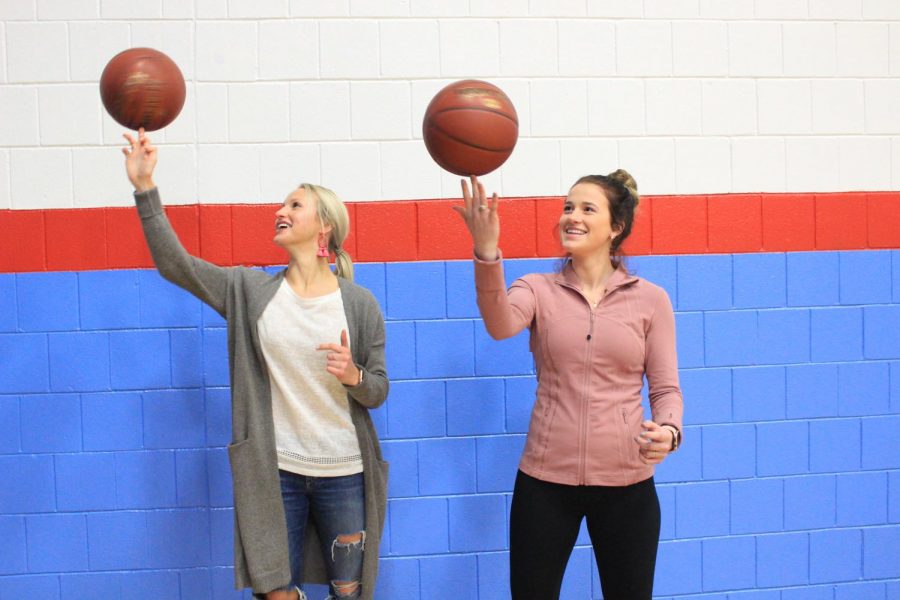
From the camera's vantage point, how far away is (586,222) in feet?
7.61

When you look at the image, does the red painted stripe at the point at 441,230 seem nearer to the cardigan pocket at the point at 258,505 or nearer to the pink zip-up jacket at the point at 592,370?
the pink zip-up jacket at the point at 592,370

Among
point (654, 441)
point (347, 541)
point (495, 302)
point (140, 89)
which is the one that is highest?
point (140, 89)

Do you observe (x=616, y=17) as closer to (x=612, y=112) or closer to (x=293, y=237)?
(x=612, y=112)

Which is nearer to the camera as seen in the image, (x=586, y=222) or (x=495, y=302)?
(x=495, y=302)

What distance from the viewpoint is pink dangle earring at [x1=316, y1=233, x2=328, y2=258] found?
8.10ft

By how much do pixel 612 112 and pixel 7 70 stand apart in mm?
2039

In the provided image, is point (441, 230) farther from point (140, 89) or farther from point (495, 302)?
point (140, 89)

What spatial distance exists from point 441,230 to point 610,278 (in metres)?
0.74

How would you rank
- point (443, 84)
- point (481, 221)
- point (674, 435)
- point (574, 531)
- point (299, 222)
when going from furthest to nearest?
point (443, 84)
point (299, 222)
point (574, 531)
point (674, 435)
point (481, 221)

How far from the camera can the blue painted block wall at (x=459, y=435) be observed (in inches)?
111

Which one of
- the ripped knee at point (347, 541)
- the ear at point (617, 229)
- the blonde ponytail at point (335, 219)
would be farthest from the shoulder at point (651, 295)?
the ripped knee at point (347, 541)

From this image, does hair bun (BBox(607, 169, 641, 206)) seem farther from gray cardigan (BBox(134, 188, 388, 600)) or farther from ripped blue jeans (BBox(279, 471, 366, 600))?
ripped blue jeans (BBox(279, 471, 366, 600))

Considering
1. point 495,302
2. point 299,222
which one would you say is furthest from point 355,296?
point 495,302

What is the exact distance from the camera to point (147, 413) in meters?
2.84
